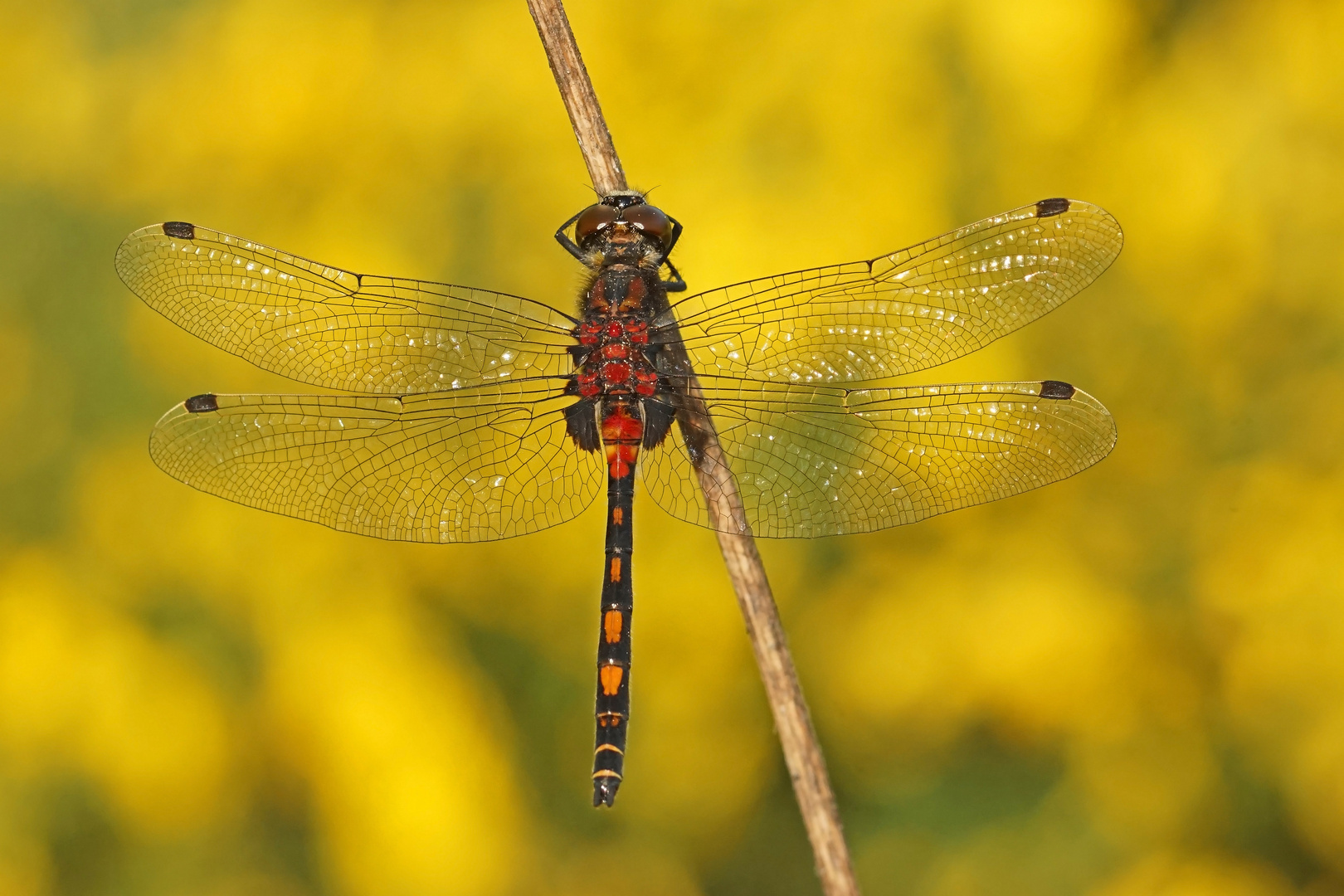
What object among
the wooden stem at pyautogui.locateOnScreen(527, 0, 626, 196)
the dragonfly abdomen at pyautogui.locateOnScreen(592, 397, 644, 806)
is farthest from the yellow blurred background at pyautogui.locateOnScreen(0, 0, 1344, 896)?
the wooden stem at pyautogui.locateOnScreen(527, 0, 626, 196)

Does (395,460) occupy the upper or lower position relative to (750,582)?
upper

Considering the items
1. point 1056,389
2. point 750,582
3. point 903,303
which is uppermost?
point 903,303

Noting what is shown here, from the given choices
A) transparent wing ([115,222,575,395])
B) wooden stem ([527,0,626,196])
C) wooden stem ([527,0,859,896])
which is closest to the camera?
wooden stem ([527,0,859,896])

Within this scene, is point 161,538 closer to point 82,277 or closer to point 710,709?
point 82,277

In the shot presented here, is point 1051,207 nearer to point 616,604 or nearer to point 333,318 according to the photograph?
point 616,604

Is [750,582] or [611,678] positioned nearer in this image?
[750,582]

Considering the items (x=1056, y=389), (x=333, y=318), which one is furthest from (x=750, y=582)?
(x=333, y=318)

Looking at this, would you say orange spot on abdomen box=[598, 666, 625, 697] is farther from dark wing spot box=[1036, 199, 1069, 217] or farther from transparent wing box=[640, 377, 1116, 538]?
dark wing spot box=[1036, 199, 1069, 217]

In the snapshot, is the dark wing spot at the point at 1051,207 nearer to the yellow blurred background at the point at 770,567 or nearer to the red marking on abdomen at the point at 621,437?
the yellow blurred background at the point at 770,567
